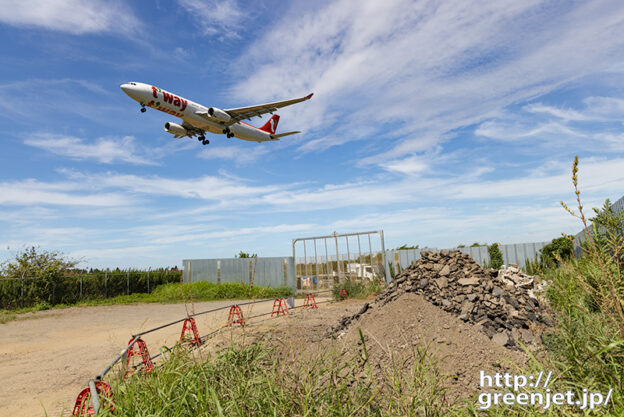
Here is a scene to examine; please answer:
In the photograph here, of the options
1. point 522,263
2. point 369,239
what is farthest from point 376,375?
point 522,263

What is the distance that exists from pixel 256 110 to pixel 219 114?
225 centimetres

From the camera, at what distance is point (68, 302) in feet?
77.2

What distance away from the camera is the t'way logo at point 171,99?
20.9m

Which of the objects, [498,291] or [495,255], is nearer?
[498,291]

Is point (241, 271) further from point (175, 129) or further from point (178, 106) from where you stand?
point (178, 106)

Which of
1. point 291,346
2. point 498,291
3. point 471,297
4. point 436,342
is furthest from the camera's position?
point 498,291

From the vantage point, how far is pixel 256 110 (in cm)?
2408

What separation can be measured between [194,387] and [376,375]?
2.91m

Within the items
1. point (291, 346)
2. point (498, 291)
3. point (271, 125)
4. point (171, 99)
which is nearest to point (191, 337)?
point (291, 346)

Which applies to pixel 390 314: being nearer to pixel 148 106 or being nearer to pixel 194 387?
pixel 194 387

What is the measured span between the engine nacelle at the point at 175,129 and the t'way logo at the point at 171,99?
3.33m

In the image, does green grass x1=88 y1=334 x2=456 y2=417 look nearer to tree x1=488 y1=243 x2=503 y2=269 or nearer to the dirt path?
the dirt path

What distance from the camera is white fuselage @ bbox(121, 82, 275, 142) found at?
20391 mm

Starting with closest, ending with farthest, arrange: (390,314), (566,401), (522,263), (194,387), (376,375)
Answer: (566,401)
(194,387)
(376,375)
(390,314)
(522,263)
